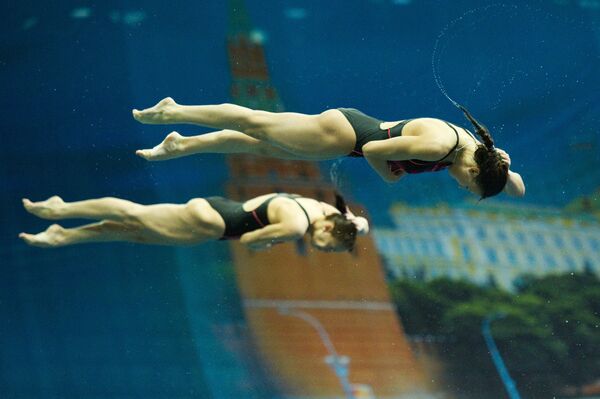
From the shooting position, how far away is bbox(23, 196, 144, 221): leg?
632 cm

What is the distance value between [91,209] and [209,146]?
3.28 feet

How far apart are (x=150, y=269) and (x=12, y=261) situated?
4.93 feet

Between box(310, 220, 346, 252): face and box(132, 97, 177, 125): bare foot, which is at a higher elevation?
box(132, 97, 177, 125): bare foot

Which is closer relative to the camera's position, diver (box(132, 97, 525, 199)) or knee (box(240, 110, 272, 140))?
diver (box(132, 97, 525, 199))

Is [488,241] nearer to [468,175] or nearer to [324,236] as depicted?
[324,236]

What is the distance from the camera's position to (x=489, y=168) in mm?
5270

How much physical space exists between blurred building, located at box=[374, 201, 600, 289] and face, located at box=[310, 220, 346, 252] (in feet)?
17.2

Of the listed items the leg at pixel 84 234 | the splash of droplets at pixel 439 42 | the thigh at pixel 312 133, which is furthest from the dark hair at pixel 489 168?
the splash of droplets at pixel 439 42

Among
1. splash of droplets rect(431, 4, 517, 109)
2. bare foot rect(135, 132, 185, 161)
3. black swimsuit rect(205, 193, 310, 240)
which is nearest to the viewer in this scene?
bare foot rect(135, 132, 185, 161)

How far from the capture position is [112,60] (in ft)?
32.0

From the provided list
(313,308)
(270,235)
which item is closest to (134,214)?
(270,235)

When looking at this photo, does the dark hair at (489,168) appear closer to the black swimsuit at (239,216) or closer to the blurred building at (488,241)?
the black swimsuit at (239,216)

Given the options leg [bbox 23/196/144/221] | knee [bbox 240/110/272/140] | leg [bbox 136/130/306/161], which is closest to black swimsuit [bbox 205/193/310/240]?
leg [bbox 136/130/306/161]

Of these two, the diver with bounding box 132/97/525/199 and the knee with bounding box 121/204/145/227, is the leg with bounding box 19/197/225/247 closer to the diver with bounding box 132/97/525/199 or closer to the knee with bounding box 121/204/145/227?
the knee with bounding box 121/204/145/227
